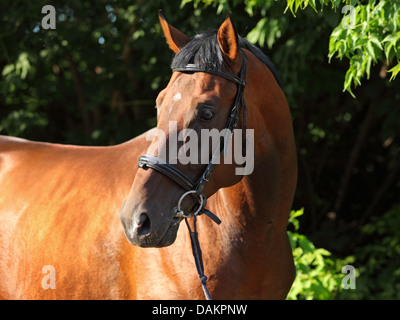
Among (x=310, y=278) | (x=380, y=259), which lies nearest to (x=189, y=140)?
(x=310, y=278)

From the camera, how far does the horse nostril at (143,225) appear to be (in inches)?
77.7

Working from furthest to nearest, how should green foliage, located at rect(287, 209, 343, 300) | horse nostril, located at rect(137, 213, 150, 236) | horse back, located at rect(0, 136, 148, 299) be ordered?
1. green foliage, located at rect(287, 209, 343, 300)
2. horse back, located at rect(0, 136, 148, 299)
3. horse nostril, located at rect(137, 213, 150, 236)

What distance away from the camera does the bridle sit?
205 centimetres

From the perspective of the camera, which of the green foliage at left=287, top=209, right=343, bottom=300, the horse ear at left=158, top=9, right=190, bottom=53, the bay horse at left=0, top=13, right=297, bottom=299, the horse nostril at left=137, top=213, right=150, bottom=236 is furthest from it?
the green foliage at left=287, top=209, right=343, bottom=300

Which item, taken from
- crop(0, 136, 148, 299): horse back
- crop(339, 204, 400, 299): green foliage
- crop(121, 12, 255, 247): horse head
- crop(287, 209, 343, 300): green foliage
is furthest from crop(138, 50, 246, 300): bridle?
crop(339, 204, 400, 299): green foliage

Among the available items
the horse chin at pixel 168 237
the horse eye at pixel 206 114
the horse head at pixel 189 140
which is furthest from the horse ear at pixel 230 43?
the horse chin at pixel 168 237

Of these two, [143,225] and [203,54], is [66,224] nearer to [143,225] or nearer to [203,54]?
[143,225]

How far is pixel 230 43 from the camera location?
2207 mm

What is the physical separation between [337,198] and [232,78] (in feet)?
19.1

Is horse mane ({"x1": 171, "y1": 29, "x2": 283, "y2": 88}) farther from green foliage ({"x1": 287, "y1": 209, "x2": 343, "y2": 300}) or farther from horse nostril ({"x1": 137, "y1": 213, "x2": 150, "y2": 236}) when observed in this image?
green foliage ({"x1": 287, "y1": 209, "x2": 343, "y2": 300})

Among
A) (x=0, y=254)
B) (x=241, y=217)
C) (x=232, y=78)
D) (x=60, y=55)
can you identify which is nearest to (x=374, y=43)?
(x=232, y=78)

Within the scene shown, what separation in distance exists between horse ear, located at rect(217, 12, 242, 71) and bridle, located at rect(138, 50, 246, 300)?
0.17 ft

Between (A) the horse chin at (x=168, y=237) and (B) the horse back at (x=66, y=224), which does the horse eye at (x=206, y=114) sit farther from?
(B) the horse back at (x=66, y=224)

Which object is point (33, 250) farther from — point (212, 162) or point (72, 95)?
point (72, 95)
